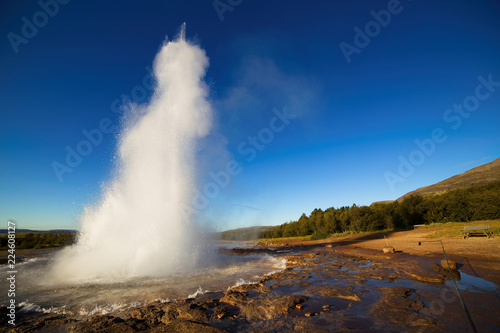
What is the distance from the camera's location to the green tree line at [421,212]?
32.1 meters

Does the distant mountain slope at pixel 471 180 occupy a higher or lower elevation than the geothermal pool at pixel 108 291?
higher

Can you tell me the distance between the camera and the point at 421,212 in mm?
41562

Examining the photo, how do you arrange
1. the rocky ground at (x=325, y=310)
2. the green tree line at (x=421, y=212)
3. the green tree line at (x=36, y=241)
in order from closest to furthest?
the rocky ground at (x=325, y=310)
the green tree line at (x=421, y=212)
the green tree line at (x=36, y=241)

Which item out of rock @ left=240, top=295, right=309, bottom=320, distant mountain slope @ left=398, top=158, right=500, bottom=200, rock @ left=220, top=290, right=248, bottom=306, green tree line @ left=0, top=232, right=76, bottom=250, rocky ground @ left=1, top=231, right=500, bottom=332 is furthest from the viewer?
distant mountain slope @ left=398, top=158, right=500, bottom=200

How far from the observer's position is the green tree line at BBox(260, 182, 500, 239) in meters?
32.1

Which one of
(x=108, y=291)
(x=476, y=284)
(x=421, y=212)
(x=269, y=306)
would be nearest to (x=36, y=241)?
(x=108, y=291)

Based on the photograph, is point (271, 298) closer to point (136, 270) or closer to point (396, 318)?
point (396, 318)

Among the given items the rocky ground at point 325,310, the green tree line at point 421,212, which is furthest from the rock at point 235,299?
the green tree line at point 421,212

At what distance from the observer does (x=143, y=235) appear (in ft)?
55.4

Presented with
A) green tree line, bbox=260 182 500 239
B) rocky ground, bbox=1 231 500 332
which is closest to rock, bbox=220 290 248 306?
rocky ground, bbox=1 231 500 332

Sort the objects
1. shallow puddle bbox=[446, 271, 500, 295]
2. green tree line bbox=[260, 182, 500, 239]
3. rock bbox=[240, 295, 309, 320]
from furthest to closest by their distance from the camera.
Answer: green tree line bbox=[260, 182, 500, 239]
shallow puddle bbox=[446, 271, 500, 295]
rock bbox=[240, 295, 309, 320]

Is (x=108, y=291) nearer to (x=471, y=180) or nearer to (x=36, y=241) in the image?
(x=36, y=241)

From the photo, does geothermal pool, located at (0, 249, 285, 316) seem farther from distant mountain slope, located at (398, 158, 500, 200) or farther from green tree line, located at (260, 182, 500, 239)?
distant mountain slope, located at (398, 158, 500, 200)

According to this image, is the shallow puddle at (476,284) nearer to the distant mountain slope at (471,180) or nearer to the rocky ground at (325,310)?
the rocky ground at (325,310)
